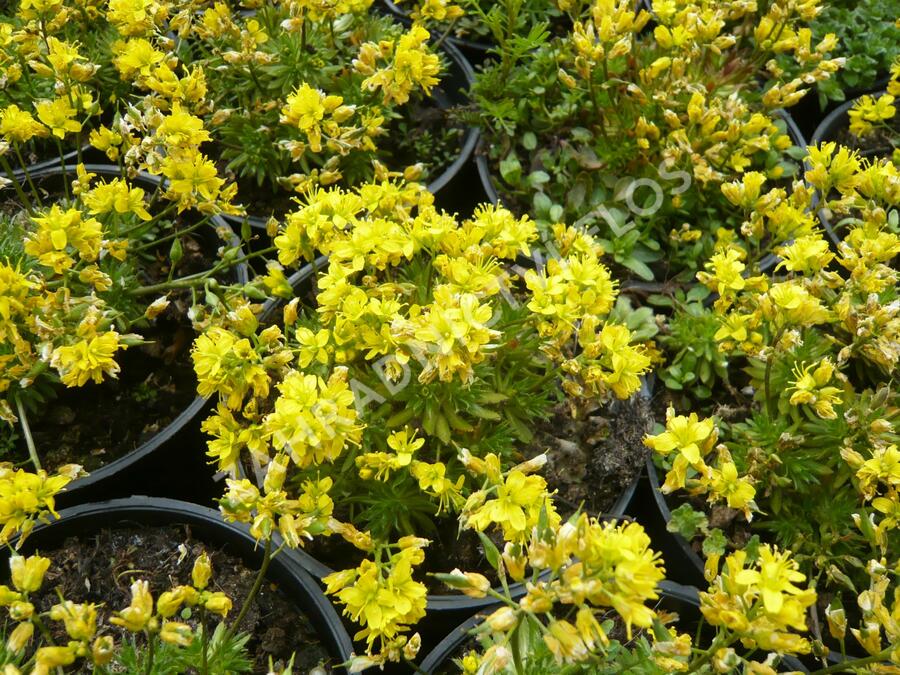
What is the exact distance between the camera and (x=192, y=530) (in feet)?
6.82

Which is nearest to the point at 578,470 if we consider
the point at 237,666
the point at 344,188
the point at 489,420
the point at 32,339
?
the point at 489,420

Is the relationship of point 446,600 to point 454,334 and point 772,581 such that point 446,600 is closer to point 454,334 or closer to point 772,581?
point 454,334

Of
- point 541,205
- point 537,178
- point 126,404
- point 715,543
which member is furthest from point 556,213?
point 126,404

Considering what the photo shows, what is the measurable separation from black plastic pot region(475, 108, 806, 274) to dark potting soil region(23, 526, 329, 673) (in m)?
1.57

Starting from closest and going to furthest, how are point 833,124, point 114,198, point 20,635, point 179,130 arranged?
point 20,635 → point 179,130 → point 114,198 → point 833,124

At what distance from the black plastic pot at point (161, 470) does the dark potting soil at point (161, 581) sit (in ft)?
0.49

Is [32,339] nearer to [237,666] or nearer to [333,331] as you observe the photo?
[333,331]

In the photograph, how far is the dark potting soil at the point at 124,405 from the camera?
229 cm

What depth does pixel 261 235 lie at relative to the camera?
2771 millimetres

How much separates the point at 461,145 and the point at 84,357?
1787 millimetres

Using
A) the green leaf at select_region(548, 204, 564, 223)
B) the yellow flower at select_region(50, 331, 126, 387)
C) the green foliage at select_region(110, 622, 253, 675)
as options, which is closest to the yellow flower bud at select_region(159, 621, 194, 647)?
the green foliage at select_region(110, 622, 253, 675)

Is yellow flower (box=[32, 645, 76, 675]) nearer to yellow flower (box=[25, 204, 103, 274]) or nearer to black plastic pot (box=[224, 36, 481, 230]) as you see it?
yellow flower (box=[25, 204, 103, 274])

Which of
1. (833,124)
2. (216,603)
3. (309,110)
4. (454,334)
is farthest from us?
(833,124)

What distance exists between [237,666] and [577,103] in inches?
92.0
